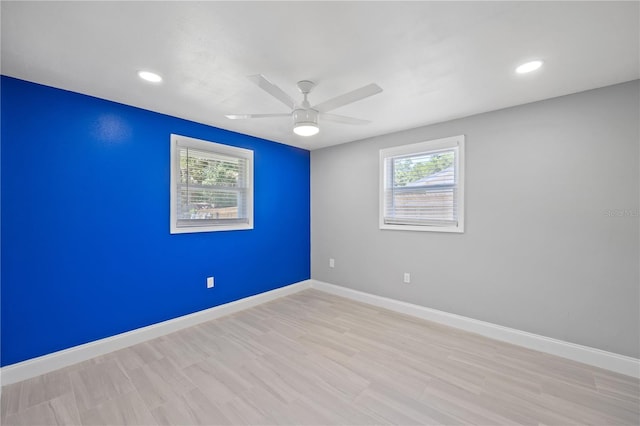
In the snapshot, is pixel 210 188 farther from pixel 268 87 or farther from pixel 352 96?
pixel 352 96

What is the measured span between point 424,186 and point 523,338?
6.23 feet

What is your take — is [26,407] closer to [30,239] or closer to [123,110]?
[30,239]

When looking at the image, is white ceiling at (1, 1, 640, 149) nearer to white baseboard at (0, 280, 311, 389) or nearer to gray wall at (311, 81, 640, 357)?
gray wall at (311, 81, 640, 357)

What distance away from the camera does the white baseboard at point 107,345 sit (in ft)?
7.06

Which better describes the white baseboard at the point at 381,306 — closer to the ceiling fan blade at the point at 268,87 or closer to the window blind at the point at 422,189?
the window blind at the point at 422,189

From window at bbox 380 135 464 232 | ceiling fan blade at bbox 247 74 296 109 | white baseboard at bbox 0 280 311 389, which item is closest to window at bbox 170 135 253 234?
white baseboard at bbox 0 280 311 389

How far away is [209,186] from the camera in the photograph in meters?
3.40

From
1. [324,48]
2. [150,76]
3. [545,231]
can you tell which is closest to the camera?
[324,48]

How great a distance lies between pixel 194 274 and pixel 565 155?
4.09 m

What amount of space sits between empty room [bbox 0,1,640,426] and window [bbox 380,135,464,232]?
26 millimetres

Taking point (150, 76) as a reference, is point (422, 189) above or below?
below

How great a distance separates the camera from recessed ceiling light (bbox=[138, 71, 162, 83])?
6.95 feet

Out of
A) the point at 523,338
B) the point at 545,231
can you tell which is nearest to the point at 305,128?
the point at 545,231

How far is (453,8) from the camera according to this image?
1449 millimetres
